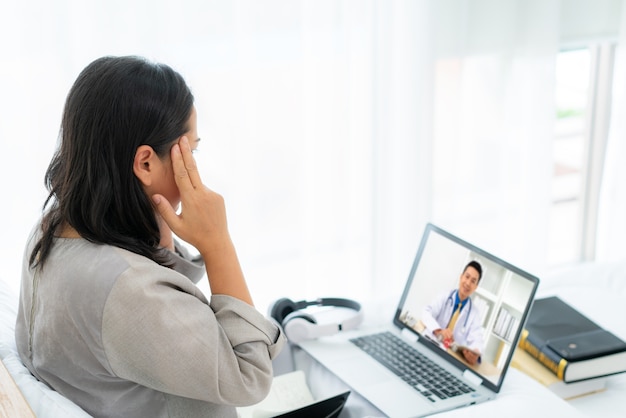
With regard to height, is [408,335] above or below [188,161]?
below

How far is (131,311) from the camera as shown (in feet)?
3.20

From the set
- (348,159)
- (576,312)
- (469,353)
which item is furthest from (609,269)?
(348,159)

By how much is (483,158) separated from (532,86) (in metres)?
0.31

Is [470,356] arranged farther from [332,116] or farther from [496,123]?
[496,123]

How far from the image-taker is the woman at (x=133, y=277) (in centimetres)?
99

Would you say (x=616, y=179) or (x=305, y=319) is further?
(x=616, y=179)

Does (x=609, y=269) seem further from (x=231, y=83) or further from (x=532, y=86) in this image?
(x=231, y=83)

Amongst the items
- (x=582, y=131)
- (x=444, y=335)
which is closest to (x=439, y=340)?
(x=444, y=335)

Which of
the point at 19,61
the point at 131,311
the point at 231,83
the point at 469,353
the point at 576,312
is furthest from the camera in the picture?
the point at 231,83

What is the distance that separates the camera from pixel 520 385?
1.36 metres

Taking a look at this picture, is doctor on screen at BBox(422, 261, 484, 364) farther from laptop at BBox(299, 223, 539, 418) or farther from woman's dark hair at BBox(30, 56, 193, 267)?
woman's dark hair at BBox(30, 56, 193, 267)

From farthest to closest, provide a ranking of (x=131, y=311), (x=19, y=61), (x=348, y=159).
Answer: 1. (x=348, y=159)
2. (x=19, y=61)
3. (x=131, y=311)

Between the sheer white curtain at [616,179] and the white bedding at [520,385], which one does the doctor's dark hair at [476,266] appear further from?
the sheer white curtain at [616,179]

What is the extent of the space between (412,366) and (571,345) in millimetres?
316
